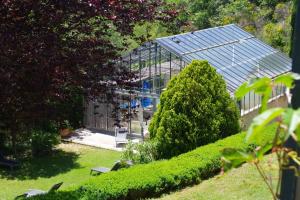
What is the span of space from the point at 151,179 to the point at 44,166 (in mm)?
6562

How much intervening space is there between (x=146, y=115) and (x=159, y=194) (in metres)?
9.05

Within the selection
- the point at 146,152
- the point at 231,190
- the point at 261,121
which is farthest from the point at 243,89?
the point at 146,152

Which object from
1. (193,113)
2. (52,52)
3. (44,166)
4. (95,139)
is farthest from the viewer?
(95,139)

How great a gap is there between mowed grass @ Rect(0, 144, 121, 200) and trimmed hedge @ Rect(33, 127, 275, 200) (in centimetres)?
322

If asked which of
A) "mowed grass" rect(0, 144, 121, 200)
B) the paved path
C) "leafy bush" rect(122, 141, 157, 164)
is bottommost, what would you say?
the paved path

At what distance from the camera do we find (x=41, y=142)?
48.5 ft

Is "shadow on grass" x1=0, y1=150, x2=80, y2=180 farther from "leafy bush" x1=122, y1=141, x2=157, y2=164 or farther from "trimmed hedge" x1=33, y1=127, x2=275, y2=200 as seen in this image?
"trimmed hedge" x1=33, y1=127, x2=275, y2=200

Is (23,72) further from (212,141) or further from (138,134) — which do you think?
(138,134)

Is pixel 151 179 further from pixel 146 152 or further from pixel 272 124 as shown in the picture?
pixel 272 124

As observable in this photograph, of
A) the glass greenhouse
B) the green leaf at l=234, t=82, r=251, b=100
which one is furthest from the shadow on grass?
the green leaf at l=234, t=82, r=251, b=100

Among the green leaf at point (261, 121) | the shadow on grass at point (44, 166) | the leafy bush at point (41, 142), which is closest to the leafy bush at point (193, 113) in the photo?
the shadow on grass at point (44, 166)

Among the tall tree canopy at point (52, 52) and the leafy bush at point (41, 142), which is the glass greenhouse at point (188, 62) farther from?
the tall tree canopy at point (52, 52)

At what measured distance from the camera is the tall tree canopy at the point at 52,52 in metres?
3.99

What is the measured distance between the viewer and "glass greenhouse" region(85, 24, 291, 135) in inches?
634
